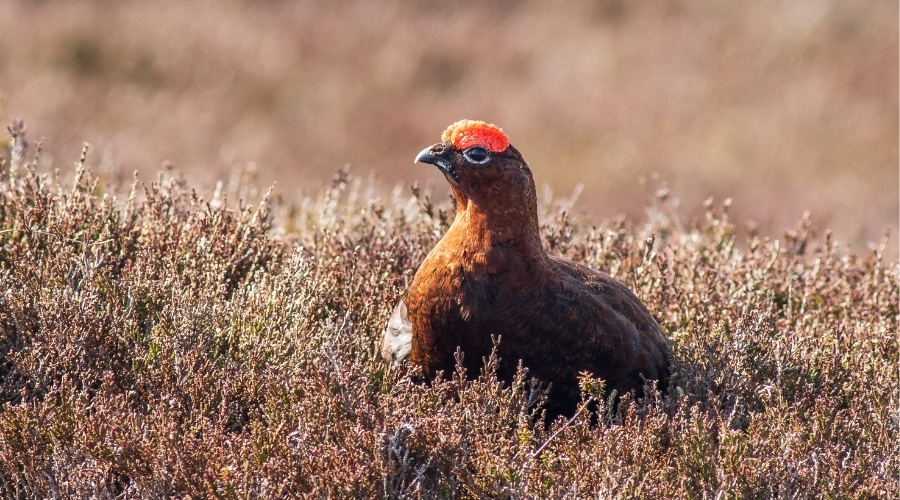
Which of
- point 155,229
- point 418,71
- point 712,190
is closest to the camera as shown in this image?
point 155,229

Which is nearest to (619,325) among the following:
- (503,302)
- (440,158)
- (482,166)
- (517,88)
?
(503,302)

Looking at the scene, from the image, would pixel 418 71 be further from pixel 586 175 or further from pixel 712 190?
pixel 712 190

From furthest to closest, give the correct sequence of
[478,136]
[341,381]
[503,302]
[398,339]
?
[398,339] < [478,136] < [503,302] < [341,381]

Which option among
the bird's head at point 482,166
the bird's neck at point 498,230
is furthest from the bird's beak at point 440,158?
the bird's neck at point 498,230

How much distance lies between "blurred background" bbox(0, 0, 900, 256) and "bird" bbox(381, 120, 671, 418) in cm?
782

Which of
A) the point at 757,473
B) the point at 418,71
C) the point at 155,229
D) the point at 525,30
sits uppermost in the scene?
the point at 525,30

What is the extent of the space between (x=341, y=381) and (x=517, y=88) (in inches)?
437

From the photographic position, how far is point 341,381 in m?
3.26

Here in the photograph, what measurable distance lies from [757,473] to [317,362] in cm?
135

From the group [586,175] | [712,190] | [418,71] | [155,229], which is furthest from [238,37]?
[155,229]

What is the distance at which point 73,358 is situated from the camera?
343cm

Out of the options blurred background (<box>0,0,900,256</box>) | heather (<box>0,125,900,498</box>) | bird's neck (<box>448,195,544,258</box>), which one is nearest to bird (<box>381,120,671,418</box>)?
bird's neck (<box>448,195,544,258</box>)

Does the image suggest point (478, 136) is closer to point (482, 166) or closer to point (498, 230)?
point (482, 166)

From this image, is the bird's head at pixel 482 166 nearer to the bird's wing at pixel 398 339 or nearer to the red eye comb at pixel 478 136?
the red eye comb at pixel 478 136
